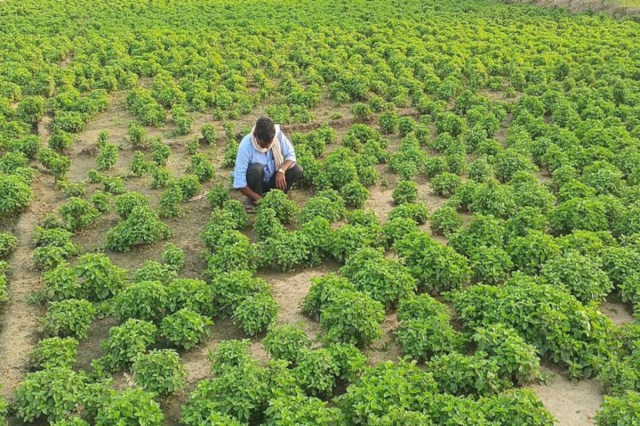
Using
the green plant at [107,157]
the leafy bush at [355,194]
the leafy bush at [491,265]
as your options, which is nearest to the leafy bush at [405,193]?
the leafy bush at [355,194]

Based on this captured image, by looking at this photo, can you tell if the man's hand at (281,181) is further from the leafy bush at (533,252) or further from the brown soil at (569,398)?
the brown soil at (569,398)

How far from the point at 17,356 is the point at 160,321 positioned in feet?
6.02

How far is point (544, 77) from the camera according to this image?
18.9m

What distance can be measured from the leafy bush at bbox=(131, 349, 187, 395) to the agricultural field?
25 mm

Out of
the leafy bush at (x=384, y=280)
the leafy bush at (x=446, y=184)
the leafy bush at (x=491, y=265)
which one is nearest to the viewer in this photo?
the leafy bush at (x=384, y=280)

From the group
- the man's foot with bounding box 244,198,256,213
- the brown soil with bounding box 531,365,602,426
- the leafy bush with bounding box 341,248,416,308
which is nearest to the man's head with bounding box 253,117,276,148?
the man's foot with bounding box 244,198,256,213

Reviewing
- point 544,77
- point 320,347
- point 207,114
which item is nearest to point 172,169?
point 207,114

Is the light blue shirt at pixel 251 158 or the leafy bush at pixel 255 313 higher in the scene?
the light blue shirt at pixel 251 158

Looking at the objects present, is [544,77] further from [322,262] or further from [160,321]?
[160,321]

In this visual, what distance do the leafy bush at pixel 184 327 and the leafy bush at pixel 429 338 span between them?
2567 millimetres

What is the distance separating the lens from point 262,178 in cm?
1208

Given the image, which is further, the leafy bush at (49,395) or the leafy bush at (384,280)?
the leafy bush at (384,280)

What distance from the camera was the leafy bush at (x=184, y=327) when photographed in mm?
8289

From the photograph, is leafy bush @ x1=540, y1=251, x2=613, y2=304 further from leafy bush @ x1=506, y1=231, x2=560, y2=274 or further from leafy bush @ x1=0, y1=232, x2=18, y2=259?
leafy bush @ x1=0, y1=232, x2=18, y2=259
